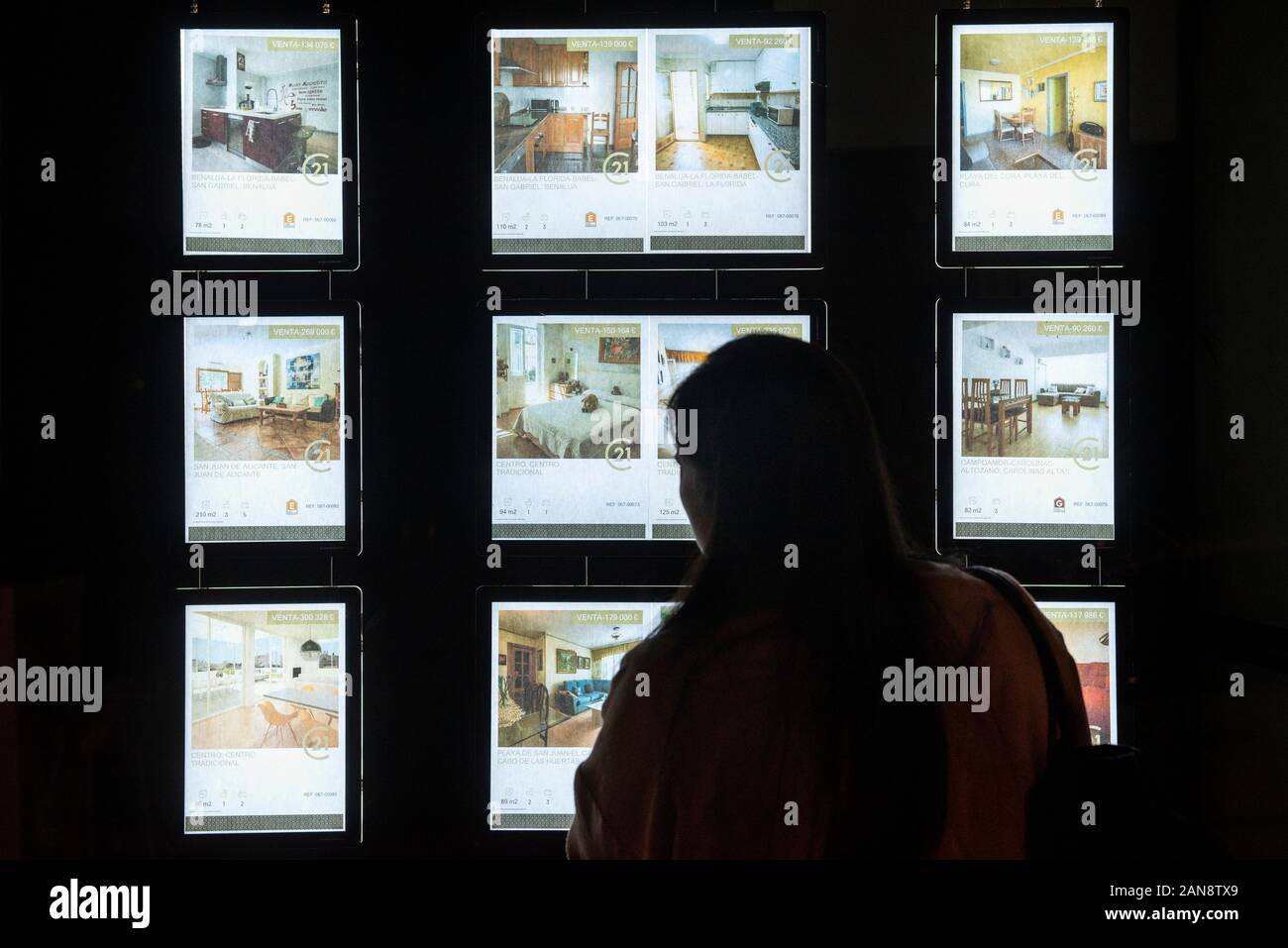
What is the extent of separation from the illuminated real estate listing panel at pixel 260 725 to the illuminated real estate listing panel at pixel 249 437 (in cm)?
19

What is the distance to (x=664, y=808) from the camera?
118cm

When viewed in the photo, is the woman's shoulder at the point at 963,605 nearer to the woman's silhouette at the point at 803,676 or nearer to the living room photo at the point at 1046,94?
the woman's silhouette at the point at 803,676

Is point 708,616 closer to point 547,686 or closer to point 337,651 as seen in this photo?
point 547,686

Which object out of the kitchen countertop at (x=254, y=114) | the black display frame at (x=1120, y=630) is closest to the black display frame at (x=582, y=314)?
the kitchen countertop at (x=254, y=114)

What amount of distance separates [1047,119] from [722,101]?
2.20 ft

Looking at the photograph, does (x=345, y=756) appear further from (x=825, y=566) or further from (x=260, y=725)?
(x=825, y=566)

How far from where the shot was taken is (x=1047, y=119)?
1.69 metres

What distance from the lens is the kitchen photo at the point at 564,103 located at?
1.70 meters

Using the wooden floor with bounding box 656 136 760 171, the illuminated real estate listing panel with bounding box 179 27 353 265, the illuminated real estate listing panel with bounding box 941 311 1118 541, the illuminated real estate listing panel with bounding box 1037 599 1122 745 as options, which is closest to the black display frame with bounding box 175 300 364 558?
the illuminated real estate listing panel with bounding box 179 27 353 265

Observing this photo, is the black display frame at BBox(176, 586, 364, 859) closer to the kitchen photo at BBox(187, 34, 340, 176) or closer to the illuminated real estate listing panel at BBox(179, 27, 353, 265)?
the illuminated real estate listing panel at BBox(179, 27, 353, 265)

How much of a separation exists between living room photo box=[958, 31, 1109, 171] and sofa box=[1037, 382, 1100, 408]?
0.45 meters
